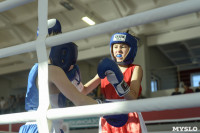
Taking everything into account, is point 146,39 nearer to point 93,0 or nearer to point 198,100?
point 93,0

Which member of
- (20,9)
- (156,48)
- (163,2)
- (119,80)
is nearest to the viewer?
(119,80)

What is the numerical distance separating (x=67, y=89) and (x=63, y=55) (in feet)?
0.83

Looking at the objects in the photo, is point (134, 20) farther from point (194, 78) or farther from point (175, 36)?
point (194, 78)

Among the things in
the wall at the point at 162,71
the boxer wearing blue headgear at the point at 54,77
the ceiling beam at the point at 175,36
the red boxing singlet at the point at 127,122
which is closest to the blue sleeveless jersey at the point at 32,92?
the boxer wearing blue headgear at the point at 54,77

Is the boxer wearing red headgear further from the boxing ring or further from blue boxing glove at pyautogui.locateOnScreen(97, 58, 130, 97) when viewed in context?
the boxing ring

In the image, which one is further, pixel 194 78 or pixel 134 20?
pixel 194 78

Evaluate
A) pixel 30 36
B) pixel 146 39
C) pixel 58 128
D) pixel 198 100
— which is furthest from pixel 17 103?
pixel 198 100

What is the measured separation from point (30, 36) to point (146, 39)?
3932 mm

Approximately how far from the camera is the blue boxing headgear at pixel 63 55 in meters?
1.09

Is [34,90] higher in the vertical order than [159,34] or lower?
lower

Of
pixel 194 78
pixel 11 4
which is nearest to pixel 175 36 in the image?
pixel 194 78

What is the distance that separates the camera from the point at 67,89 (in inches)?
34.7

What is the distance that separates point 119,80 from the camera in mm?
858

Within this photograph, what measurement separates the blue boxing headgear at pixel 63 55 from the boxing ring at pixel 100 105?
247 millimetres
